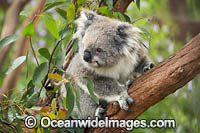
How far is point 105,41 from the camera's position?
2.33m

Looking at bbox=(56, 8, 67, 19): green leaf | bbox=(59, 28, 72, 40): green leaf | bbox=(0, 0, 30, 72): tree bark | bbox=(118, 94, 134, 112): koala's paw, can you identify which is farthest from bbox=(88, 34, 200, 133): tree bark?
bbox=(0, 0, 30, 72): tree bark

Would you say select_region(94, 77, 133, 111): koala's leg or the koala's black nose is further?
select_region(94, 77, 133, 111): koala's leg

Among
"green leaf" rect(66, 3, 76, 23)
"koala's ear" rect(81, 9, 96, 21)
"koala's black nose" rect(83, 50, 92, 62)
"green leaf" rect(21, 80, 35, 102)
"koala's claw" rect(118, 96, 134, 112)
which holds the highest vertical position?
"green leaf" rect(66, 3, 76, 23)

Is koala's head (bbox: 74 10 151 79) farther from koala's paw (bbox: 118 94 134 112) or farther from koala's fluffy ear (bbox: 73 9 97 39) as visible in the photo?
koala's paw (bbox: 118 94 134 112)

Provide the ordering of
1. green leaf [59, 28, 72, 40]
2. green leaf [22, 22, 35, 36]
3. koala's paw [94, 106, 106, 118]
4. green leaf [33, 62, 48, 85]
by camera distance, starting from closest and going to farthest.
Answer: green leaf [22, 22, 35, 36] → green leaf [33, 62, 48, 85] → green leaf [59, 28, 72, 40] → koala's paw [94, 106, 106, 118]

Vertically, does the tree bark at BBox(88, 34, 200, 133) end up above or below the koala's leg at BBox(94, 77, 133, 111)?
above

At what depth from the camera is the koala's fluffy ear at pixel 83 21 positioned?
2.49m

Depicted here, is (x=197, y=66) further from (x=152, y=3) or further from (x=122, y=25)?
(x=152, y=3)

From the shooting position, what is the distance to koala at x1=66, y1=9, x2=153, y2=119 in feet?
7.55

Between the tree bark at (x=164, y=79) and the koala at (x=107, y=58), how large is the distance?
0.07m

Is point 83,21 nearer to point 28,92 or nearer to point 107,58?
point 107,58

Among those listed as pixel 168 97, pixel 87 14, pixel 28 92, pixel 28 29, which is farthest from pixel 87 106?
pixel 168 97

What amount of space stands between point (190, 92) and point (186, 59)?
1.87m

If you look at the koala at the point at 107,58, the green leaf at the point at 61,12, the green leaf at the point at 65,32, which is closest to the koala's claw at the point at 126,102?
the koala at the point at 107,58
